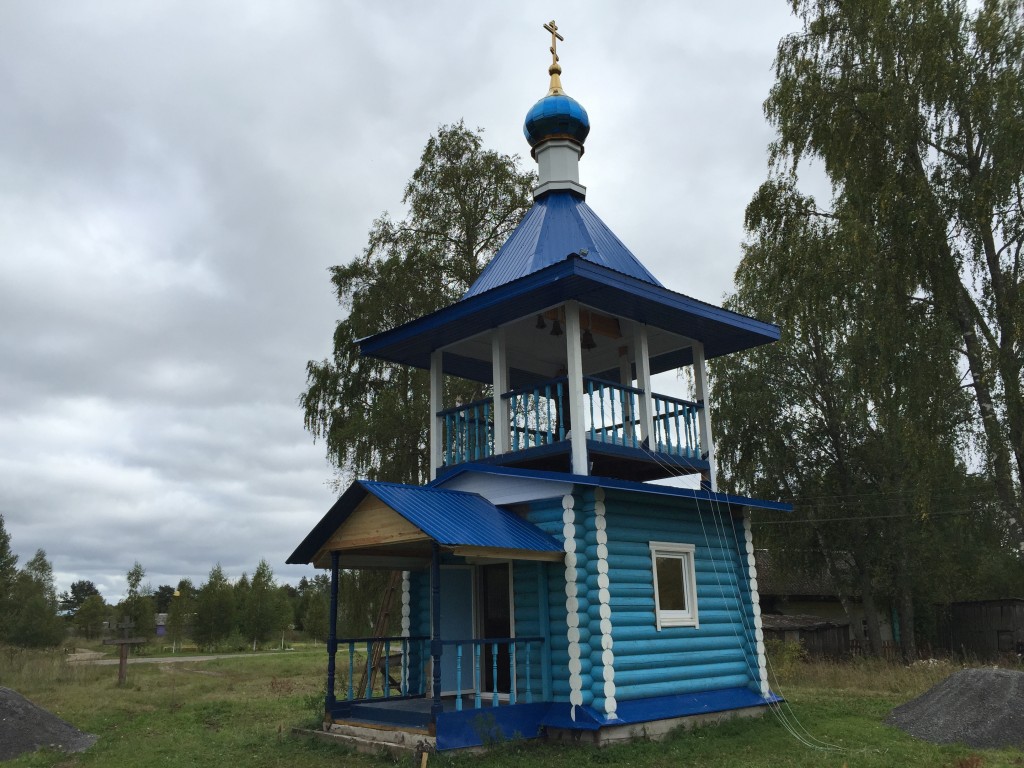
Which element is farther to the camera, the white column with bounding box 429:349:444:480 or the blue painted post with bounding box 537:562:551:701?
the white column with bounding box 429:349:444:480

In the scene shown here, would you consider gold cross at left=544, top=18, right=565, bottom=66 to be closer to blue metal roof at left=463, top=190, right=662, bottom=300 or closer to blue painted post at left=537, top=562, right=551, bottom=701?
blue metal roof at left=463, top=190, right=662, bottom=300

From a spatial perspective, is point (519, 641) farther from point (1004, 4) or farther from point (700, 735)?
point (1004, 4)

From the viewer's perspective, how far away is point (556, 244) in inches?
456

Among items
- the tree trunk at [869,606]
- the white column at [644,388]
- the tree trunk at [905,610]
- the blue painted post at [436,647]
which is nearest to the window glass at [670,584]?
the white column at [644,388]

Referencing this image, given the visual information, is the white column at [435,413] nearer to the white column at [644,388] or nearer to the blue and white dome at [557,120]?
the white column at [644,388]

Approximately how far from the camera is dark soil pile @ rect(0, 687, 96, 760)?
406 inches

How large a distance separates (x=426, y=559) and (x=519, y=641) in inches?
81.7

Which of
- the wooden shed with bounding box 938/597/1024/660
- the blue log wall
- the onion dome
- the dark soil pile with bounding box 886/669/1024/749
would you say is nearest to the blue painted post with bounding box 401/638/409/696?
the blue log wall

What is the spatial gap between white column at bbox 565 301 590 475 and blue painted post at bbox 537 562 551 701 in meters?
1.30

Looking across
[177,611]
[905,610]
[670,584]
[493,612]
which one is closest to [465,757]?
[493,612]

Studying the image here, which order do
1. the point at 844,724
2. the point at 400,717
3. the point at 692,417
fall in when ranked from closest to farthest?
the point at 400,717 → the point at 844,724 → the point at 692,417

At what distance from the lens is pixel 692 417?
11430 millimetres

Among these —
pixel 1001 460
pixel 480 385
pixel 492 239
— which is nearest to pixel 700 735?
pixel 1001 460

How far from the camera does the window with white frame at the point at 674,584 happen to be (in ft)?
33.2
